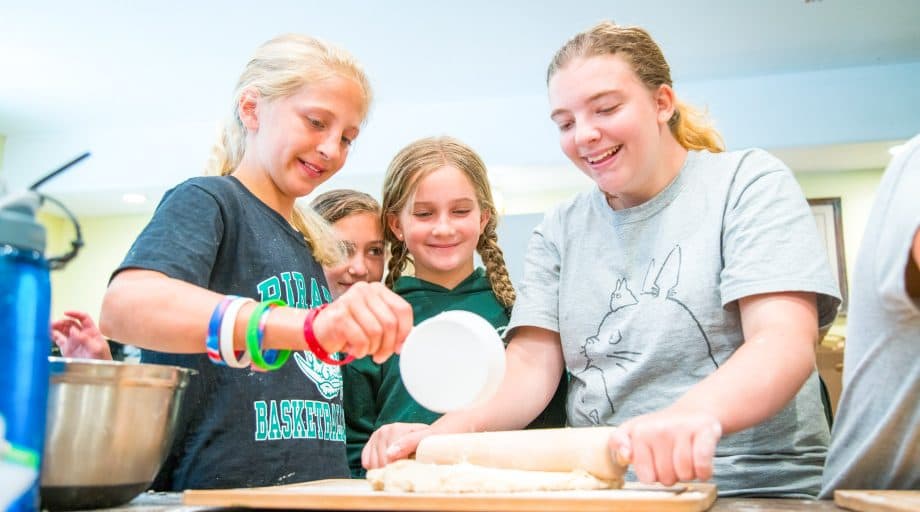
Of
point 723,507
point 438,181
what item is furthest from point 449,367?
point 438,181

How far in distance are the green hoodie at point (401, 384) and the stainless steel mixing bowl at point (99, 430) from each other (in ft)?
2.18

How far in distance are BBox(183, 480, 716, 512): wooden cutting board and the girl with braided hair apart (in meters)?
0.78

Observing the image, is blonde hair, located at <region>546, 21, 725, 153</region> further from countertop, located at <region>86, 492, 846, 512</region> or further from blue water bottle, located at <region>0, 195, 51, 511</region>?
blue water bottle, located at <region>0, 195, 51, 511</region>

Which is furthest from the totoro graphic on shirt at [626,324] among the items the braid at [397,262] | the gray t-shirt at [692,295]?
the braid at [397,262]

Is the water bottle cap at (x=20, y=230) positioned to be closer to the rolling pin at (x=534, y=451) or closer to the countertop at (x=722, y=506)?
the countertop at (x=722, y=506)

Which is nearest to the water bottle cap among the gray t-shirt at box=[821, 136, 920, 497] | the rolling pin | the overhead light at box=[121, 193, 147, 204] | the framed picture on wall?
the rolling pin

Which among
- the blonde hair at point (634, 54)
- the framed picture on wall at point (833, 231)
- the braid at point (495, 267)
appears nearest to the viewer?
the blonde hair at point (634, 54)

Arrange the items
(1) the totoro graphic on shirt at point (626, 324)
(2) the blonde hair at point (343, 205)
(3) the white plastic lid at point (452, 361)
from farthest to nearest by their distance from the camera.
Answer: (2) the blonde hair at point (343, 205) → (1) the totoro graphic on shirt at point (626, 324) → (3) the white plastic lid at point (452, 361)

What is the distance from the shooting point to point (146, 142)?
5.16 m

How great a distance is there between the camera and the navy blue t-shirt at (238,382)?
91 cm

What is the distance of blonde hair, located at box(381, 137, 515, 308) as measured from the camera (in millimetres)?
1635

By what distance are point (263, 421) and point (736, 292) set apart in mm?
633

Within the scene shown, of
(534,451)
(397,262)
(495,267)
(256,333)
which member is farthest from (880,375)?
(397,262)

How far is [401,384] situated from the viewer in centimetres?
147
